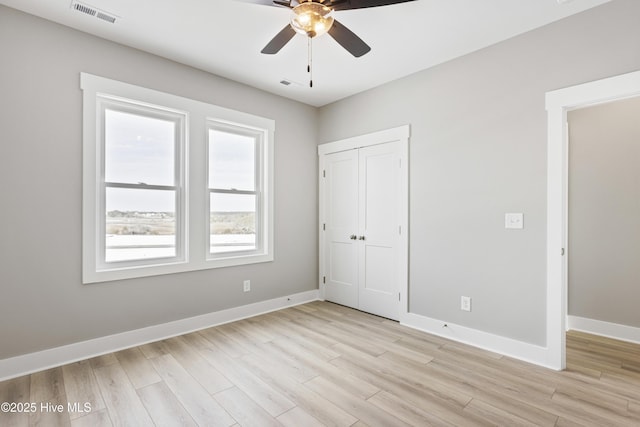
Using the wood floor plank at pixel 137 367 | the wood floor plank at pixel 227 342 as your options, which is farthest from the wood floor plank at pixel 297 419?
the wood floor plank at pixel 137 367

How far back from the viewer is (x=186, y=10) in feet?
8.06

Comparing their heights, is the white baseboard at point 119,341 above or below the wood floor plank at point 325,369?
→ above

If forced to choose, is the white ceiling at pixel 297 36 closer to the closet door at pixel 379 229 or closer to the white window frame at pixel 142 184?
the white window frame at pixel 142 184

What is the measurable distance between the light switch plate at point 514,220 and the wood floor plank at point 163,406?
2911 millimetres

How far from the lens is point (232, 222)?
12.8 feet

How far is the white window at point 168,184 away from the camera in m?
2.86

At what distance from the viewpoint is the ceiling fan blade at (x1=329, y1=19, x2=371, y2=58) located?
2068 millimetres

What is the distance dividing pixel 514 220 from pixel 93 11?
3938 millimetres

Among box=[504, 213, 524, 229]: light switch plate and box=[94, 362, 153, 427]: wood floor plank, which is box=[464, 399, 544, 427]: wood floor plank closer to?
box=[504, 213, 524, 229]: light switch plate

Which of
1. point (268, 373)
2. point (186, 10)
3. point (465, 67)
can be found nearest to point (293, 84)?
point (186, 10)

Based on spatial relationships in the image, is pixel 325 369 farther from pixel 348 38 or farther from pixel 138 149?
pixel 138 149

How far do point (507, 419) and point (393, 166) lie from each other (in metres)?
2.63

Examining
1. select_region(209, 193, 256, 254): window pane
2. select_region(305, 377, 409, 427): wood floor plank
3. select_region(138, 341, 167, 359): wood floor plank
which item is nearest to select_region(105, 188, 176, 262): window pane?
select_region(209, 193, 256, 254): window pane

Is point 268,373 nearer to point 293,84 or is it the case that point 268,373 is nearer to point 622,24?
point 293,84
